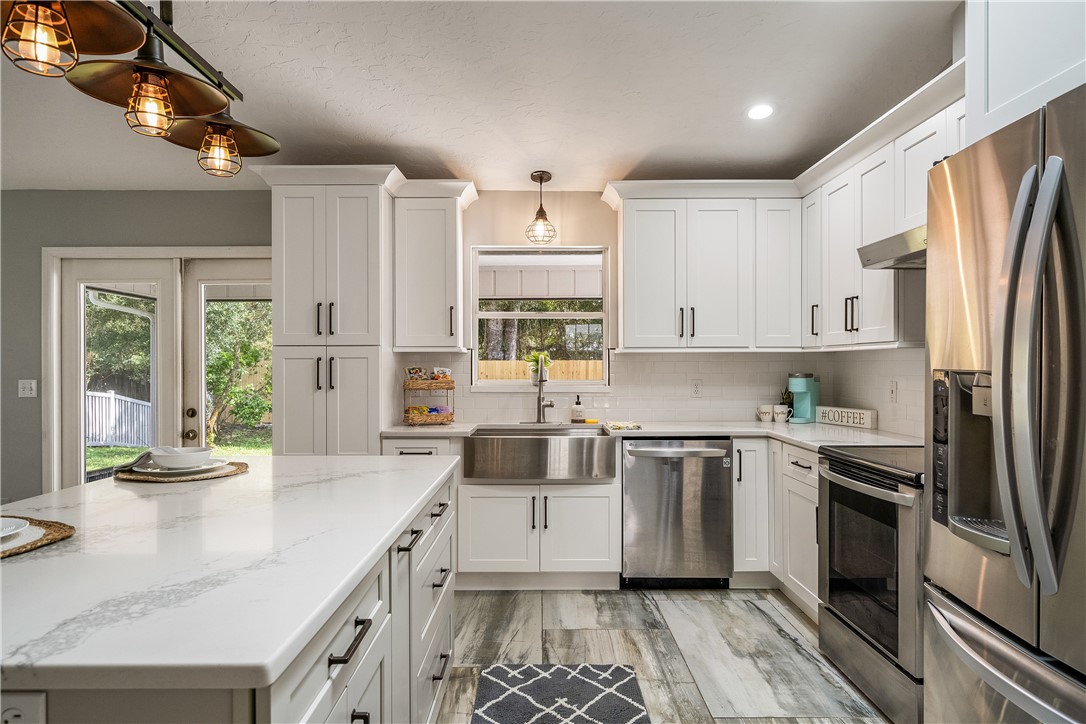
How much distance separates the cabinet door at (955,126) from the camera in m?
2.13

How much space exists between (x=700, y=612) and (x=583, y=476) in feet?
3.08

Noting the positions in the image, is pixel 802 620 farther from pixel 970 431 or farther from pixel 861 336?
pixel 970 431

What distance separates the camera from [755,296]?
3.52 meters

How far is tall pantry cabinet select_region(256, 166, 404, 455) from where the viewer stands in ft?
10.6

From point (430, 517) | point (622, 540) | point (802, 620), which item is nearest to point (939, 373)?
point (430, 517)

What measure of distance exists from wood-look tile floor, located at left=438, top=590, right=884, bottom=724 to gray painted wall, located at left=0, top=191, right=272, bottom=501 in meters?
3.08

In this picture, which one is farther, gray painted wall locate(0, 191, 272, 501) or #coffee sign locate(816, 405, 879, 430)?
gray painted wall locate(0, 191, 272, 501)

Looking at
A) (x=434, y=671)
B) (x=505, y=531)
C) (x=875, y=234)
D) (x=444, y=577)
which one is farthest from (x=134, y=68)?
(x=875, y=234)

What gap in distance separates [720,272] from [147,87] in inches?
120

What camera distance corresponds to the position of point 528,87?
249 centimetres

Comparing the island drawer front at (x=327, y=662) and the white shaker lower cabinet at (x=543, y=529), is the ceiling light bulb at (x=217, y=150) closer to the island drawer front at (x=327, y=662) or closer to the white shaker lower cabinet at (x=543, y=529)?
the island drawer front at (x=327, y=662)

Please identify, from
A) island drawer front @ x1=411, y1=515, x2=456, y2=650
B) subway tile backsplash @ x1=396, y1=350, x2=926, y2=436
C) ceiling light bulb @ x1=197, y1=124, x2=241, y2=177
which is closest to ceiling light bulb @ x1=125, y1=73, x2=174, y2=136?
ceiling light bulb @ x1=197, y1=124, x2=241, y2=177

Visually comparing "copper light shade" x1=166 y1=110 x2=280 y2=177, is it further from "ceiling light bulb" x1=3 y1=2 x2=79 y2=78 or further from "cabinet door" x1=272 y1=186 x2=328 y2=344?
"cabinet door" x1=272 y1=186 x2=328 y2=344

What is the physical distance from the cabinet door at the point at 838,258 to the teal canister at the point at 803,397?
437 mm
